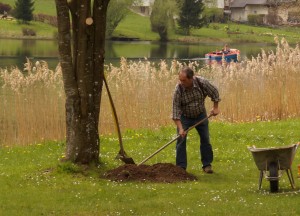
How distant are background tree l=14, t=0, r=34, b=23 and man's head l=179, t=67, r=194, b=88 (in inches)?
2405

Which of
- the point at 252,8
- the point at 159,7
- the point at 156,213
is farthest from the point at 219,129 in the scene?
the point at 252,8

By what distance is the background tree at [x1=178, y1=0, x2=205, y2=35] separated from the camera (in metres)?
78.0

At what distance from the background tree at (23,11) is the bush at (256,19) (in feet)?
108

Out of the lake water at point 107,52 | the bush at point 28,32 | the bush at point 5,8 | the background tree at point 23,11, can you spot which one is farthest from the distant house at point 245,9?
the bush at point 28,32

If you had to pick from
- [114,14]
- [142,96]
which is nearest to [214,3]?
[114,14]

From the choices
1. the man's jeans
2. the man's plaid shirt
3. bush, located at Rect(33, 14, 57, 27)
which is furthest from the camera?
bush, located at Rect(33, 14, 57, 27)

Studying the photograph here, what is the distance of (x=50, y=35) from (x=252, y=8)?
3985 centimetres

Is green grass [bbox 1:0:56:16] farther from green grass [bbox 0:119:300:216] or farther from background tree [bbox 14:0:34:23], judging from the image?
green grass [bbox 0:119:300:216]

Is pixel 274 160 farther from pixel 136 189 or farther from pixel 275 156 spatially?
pixel 136 189

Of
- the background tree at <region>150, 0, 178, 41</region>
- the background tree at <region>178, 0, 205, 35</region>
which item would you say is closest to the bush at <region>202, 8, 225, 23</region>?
the background tree at <region>178, 0, 205, 35</region>

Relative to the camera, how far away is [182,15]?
3071 inches

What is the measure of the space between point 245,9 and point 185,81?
9063 cm

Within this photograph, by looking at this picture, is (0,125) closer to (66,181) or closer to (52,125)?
(52,125)

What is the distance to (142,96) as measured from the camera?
59.2 ft
